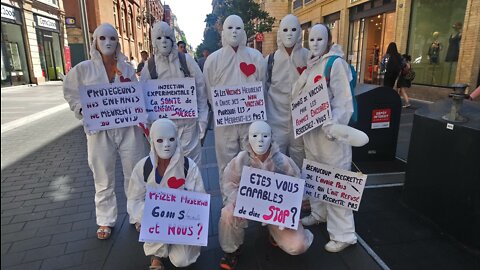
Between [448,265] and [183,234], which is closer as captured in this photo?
[183,234]

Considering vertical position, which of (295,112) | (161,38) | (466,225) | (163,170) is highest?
(161,38)

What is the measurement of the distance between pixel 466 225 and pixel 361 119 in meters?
2.13

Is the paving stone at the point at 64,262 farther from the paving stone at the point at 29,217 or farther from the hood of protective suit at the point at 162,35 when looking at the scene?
the hood of protective suit at the point at 162,35

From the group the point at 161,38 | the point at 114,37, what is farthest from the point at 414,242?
the point at 114,37

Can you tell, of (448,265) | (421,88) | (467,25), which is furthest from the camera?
(421,88)

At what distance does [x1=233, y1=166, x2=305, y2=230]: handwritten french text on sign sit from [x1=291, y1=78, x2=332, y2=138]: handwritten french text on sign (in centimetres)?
59

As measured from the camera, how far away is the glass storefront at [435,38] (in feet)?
31.2

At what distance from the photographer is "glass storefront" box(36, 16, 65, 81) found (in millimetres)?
18828

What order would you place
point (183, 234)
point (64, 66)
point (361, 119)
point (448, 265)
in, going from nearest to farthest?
1. point (183, 234)
2. point (448, 265)
3. point (361, 119)
4. point (64, 66)

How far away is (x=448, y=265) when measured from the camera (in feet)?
8.63

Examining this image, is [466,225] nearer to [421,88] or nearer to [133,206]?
[133,206]

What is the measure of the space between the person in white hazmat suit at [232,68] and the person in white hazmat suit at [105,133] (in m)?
0.80

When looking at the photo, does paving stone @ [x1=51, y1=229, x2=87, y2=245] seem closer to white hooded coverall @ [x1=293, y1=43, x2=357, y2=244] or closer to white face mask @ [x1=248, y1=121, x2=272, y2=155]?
white face mask @ [x1=248, y1=121, x2=272, y2=155]

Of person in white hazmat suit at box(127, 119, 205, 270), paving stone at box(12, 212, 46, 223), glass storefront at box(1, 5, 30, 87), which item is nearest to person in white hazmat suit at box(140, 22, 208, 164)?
person in white hazmat suit at box(127, 119, 205, 270)
